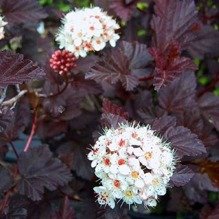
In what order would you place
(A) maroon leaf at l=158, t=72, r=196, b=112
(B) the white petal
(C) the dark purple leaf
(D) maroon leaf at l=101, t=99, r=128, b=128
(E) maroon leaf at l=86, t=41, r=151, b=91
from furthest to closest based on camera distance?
1. (C) the dark purple leaf
2. (A) maroon leaf at l=158, t=72, r=196, b=112
3. (E) maroon leaf at l=86, t=41, r=151, b=91
4. (D) maroon leaf at l=101, t=99, r=128, b=128
5. (B) the white petal

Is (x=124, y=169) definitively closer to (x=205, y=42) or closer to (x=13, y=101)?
(x=13, y=101)

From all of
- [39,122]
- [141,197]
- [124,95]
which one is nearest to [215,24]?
[124,95]

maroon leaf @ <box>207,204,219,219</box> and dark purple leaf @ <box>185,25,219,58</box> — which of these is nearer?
maroon leaf @ <box>207,204,219,219</box>

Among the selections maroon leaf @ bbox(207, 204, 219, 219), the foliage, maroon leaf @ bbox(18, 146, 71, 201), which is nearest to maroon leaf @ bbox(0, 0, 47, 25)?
the foliage

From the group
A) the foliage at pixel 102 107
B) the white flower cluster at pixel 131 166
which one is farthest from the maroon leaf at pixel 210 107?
the white flower cluster at pixel 131 166

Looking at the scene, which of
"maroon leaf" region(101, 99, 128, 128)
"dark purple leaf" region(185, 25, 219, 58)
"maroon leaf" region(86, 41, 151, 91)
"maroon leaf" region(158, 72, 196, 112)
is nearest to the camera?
A: "maroon leaf" region(101, 99, 128, 128)

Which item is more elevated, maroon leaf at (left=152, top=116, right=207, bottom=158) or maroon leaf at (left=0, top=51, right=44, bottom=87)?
maroon leaf at (left=0, top=51, right=44, bottom=87)

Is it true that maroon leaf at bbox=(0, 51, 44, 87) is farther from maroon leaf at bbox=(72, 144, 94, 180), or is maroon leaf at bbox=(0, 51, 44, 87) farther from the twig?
maroon leaf at bbox=(72, 144, 94, 180)
